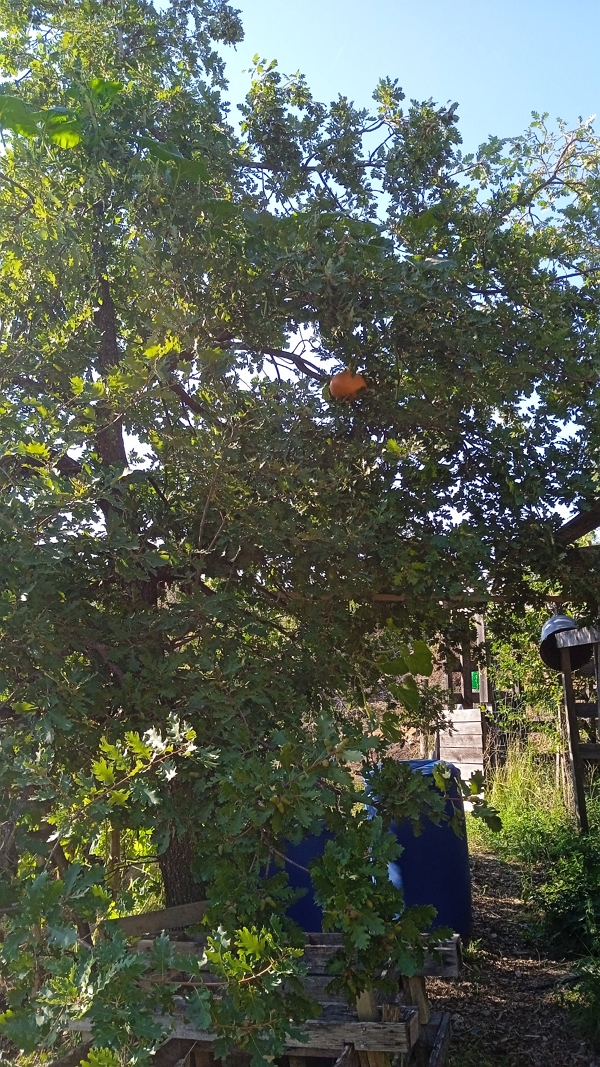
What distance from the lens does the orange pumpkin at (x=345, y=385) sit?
3016 mm

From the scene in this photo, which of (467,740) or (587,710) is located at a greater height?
(587,710)

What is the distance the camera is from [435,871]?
15.3 ft

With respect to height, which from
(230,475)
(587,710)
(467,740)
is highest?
(230,475)

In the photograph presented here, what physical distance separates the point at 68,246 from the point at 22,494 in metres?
0.82

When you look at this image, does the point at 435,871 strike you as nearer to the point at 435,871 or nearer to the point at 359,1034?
the point at 435,871

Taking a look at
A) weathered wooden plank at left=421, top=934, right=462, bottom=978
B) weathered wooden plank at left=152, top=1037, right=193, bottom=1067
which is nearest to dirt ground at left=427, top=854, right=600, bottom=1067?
weathered wooden plank at left=421, top=934, right=462, bottom=978

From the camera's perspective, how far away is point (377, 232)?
3.04 metres

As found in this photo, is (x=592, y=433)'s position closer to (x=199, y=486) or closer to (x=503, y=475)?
(x=503, y=475)

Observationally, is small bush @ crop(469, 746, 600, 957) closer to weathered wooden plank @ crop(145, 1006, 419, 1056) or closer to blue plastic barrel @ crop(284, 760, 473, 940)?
blue plastic barrel @ crop(284, 760, 473, 940)

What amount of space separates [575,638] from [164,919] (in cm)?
435

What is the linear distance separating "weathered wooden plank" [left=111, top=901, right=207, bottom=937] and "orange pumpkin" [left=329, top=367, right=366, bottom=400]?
6.09ft

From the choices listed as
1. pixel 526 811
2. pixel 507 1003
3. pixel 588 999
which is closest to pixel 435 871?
pixel 507 1003

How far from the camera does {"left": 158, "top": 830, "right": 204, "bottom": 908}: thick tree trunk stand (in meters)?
3.32

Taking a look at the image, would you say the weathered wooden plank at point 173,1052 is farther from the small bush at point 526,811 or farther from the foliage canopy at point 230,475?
the small bush at point 526,811
